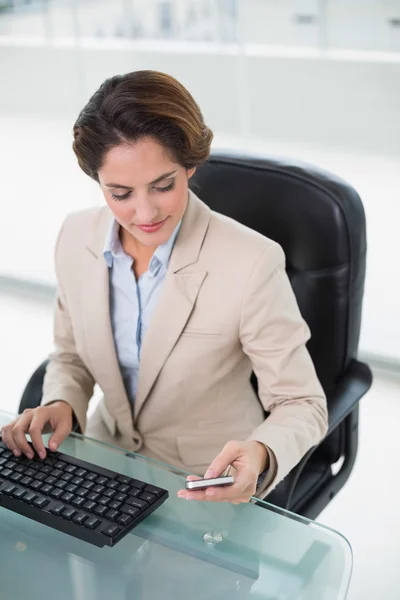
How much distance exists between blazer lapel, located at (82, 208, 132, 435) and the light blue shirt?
0.03 meters

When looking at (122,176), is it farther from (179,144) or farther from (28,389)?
(28,389)

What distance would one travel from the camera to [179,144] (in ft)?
5.60

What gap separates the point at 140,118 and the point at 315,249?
0.56 metres

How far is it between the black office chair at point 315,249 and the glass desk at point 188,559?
452 millimetres

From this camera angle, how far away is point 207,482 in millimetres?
1426

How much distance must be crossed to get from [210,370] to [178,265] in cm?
24

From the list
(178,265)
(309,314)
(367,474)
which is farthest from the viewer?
(367,474)

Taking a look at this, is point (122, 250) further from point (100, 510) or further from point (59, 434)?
point (100, 510)

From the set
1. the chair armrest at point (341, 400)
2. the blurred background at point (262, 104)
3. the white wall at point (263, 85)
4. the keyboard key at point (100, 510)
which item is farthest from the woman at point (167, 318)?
the white wall at point (263, 85)

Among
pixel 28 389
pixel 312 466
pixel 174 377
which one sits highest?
pixel 174 377

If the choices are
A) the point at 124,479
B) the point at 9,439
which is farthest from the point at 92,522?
the point at 9,439

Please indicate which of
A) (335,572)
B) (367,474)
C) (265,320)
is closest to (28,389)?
(265,320)

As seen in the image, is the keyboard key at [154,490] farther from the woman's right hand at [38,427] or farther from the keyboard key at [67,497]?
the woman's right hand at [38,427]

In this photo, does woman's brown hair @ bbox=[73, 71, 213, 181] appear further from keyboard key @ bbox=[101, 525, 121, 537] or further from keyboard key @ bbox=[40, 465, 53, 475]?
keyboard key @ bbox=[101, 525, 121, 537]
